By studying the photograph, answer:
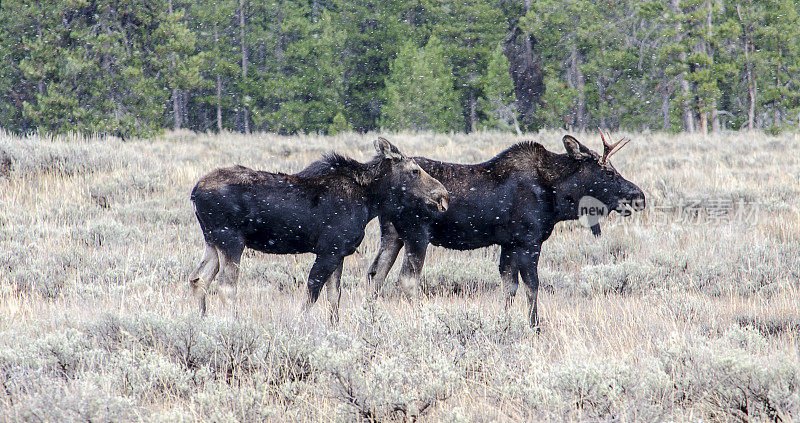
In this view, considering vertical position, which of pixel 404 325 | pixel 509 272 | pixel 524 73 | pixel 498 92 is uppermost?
pixel 524 73

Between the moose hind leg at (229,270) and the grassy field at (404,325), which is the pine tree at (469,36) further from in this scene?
the moose hind leg at (229,270)

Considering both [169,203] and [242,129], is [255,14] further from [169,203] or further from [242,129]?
[169,203]

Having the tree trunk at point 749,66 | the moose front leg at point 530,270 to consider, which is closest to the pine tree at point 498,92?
the tree trunk at point 749,66

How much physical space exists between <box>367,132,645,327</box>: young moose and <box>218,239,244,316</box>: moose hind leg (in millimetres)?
1461

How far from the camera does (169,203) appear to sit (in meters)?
11.6

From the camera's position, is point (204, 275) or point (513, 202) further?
point (513, 202)

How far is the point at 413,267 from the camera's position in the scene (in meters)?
6.73

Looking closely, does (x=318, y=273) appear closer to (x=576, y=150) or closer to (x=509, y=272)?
(x=509, y=272)

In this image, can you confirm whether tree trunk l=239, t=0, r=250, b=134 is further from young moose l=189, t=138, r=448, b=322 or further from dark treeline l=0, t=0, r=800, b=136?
young moose l=189, t=138, r=448, b=322

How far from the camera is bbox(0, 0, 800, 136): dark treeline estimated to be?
3309cm

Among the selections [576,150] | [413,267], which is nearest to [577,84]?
[576,150]

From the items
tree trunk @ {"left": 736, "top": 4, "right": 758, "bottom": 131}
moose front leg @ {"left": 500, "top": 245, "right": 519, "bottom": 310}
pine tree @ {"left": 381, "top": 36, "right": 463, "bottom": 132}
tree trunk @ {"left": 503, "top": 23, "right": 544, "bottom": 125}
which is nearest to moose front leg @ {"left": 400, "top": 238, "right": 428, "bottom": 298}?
moose front leg @ {"left": 500, "top": 245, "right": 519, "bottom": 310}

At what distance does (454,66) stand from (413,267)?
3401 cm

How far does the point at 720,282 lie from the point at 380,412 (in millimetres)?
5011
